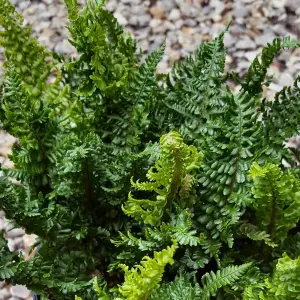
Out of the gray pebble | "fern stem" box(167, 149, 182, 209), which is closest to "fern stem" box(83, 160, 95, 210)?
"fern stem" box(167, 149, 182, 209)

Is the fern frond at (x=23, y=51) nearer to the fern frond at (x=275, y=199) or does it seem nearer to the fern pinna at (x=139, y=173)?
the fern pinna at (x=139, y=173)

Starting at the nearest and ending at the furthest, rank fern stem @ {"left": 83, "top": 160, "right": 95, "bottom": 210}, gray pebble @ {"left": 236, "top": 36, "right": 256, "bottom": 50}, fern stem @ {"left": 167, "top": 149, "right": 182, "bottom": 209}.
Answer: fern stem @ {"left": 167, "top": 149, "right": 182, "bottom": 209} < fern stem @ {"left": 83, "top": 160, "right": 95, "bottom": 210} < gray pebble @ {"left": 236, "top": 36, "right": 256, "bottom": 50}

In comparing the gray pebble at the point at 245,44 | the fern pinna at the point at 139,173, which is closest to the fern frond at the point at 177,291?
the fern pinna at the point at 139,173

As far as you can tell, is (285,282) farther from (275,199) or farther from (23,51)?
(23,51)

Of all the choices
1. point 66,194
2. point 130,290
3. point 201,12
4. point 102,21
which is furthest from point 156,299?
point 201,12

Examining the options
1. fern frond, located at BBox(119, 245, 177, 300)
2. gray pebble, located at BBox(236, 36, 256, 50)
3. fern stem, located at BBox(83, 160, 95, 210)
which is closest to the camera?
fern frond, located at BBox(119, 245, 177, 300)

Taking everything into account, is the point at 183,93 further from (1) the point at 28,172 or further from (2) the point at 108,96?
(1) the point at 28,172

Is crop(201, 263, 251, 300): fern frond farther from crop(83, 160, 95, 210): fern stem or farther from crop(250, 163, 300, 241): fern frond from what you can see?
crop(83, 160, 95, 210): fern stem

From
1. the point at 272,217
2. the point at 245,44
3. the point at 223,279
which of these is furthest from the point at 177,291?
the point at 245,44

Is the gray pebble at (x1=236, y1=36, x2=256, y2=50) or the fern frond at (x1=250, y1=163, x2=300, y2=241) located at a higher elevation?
the gray pebble at (x1=236, y1=36, x2=256, y2=50)
